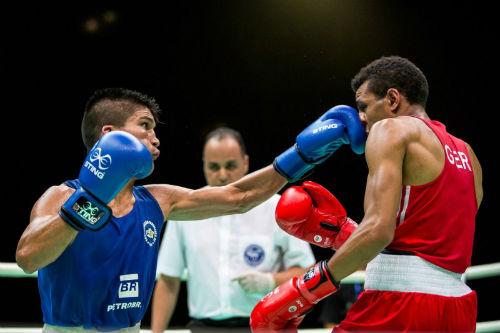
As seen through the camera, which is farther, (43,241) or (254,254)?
(254,254)

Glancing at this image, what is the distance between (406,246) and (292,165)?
0.73 meters

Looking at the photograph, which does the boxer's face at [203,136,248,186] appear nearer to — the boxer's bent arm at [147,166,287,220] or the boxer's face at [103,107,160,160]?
the boxer's bent arm at [147,166,287,220]

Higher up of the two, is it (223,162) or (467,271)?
(223,162)

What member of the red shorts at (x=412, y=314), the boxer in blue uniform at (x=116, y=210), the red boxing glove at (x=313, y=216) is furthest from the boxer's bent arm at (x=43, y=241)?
the red shorts at (x=412, y=314)

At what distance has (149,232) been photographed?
2.58m

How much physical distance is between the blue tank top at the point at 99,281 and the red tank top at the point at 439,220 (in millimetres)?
859

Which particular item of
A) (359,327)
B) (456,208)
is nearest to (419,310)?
(359,327)

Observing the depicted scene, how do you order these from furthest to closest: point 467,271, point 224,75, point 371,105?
point 224,75, point 467,271, point 371,105

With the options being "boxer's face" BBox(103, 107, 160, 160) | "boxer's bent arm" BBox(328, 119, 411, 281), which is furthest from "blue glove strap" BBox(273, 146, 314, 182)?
"boxer's bent arm" BBox(328, 119, 411, 281)

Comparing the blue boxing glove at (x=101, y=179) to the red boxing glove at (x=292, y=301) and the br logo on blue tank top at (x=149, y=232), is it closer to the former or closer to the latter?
the br logo on blue tank top at (x=149, y=232)

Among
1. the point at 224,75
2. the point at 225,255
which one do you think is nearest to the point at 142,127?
the point at 225,255

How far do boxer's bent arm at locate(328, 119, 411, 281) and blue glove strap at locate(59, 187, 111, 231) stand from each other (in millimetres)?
707

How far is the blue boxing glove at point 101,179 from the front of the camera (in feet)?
6.93

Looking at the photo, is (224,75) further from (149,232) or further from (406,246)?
(406,246)
